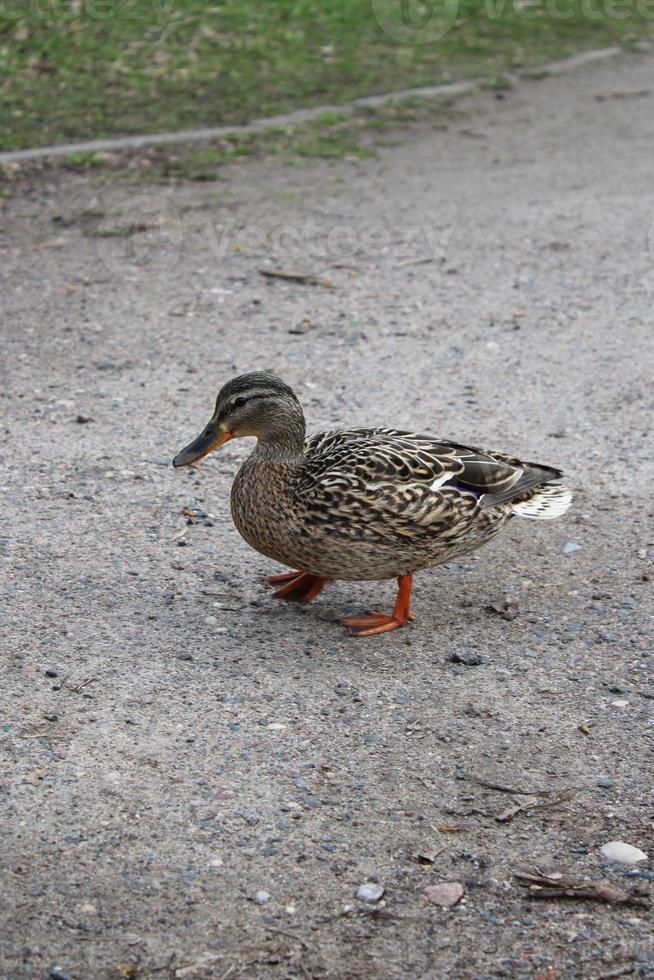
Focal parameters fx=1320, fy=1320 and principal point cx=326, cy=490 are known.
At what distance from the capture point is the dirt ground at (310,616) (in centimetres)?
336

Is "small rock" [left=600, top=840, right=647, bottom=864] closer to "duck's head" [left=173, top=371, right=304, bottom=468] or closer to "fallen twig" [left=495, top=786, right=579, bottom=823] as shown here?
"fallen twig" [left=495, top=786, right=579, bottom=823]

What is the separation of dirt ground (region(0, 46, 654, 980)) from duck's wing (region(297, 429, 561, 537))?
0.44 m

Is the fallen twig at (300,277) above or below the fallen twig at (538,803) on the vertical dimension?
above

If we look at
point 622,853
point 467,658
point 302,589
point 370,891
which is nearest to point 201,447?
point 302,589

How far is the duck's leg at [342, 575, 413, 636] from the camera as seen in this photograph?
4613 millimetres

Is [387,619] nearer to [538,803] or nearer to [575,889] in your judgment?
[538,803]

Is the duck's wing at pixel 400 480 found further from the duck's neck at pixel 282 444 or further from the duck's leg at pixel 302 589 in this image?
the duck's leg at pixel 302 589

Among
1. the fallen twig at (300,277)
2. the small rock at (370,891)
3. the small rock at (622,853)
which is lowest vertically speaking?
the small rock at (622,853)

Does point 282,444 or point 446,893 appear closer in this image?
point 446,893

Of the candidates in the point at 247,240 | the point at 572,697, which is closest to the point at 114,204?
the point at 247,240

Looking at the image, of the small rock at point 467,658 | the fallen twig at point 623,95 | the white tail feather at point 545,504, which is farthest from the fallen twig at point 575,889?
the fallen twig at point 623,95

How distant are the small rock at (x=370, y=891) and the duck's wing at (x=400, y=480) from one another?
52.6 inches

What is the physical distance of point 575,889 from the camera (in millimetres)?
3438

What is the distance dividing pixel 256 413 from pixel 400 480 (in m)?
0.60
